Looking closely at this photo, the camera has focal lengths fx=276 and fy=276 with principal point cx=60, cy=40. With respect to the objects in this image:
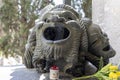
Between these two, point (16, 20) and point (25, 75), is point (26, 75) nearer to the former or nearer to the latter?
point (25, 75)

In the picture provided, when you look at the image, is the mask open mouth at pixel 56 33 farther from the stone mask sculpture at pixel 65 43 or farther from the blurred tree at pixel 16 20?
the blurred tree at pixel 16 20

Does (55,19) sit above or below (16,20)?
below

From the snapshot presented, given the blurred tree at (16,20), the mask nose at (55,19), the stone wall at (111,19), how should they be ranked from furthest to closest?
the blurred tree at (16,20) → the stone wall at (111,19) → the mask nose at (55,19)

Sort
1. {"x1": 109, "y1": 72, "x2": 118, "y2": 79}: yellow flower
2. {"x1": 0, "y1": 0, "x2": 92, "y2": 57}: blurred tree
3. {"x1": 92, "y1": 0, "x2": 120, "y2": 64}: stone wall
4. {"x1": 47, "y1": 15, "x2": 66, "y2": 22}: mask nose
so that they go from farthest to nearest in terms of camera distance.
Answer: {"x1": 0, "y1": 0, "x2": 92, "y2": 57}: blurred tree → {"x1": 92, "y1": 0, "x2": 120, "y2": 64}: stone wall → {"x1": 47, "y1": 15, "x2": 66, "y2": 22}: mask nose → {"x1": 109, "y1": 72, "x2": 118, "y2": 79}: yellow flower

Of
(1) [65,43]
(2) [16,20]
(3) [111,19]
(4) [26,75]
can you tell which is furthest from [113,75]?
(2) [16,20]

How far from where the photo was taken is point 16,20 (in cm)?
312

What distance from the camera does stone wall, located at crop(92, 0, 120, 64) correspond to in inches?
46.8

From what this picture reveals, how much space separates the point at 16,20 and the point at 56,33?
7.95 feet

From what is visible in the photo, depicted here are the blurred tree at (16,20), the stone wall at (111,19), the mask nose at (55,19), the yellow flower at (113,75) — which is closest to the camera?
the yellow flower at (113,75)

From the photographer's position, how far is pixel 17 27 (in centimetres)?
310

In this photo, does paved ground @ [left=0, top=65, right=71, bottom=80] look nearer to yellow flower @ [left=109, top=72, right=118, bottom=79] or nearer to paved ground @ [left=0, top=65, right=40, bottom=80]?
paved ground @ [left=0, top=65, right=40, bottom=80]

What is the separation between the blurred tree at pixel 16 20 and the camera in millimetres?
3041

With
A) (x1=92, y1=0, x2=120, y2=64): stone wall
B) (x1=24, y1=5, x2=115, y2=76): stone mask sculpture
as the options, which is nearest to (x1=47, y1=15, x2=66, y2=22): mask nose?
(x1=24, y1=5, x2=115, y2=76): stone mask sculpture

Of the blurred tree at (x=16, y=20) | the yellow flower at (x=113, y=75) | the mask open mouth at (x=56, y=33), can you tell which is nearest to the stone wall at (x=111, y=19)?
the mask open mouth at (x=56, y=33)
